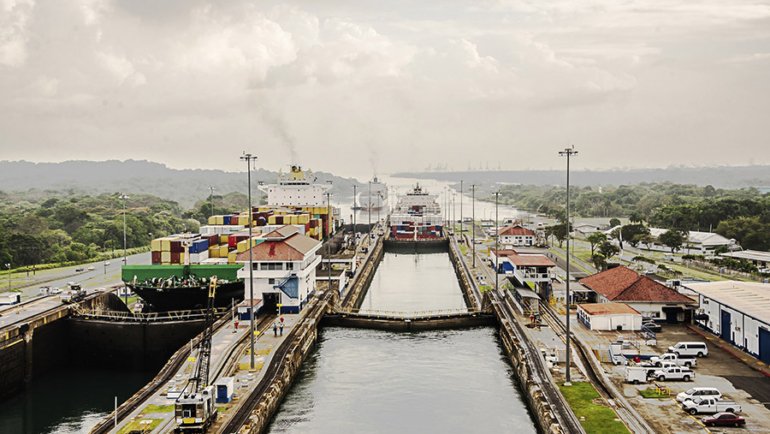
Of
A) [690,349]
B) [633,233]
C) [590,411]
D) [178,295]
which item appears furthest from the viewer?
[633,233]

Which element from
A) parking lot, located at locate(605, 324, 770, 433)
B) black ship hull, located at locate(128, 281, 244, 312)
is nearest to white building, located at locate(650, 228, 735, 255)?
parking lot, located at locate(605, 324, 770, 433)

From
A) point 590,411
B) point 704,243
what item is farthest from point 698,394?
point 704,243

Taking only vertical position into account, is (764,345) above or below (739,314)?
below

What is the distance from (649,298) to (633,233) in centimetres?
5193

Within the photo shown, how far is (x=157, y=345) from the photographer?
1479 inches

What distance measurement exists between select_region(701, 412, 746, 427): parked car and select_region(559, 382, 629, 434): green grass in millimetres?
3222

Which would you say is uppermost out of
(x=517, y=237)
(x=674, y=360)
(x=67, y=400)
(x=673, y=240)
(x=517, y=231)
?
(x=517, y=231)

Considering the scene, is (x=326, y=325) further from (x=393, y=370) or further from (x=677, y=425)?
(x=677, y=425)

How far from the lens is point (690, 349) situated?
3212 centimetres

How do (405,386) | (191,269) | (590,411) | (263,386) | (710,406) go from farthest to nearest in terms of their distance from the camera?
(191,269)
(405,386)
(263,386)
(590,411)
(710,406)

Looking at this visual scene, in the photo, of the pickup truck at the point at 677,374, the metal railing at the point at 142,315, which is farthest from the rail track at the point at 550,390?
the metal railing at the point at 142,315

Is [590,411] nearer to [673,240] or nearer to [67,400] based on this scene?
[67,400]

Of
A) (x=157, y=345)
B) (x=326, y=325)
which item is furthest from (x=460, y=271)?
(x=157, y=345)

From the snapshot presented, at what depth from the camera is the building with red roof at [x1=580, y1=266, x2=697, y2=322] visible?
4000 centimetres
